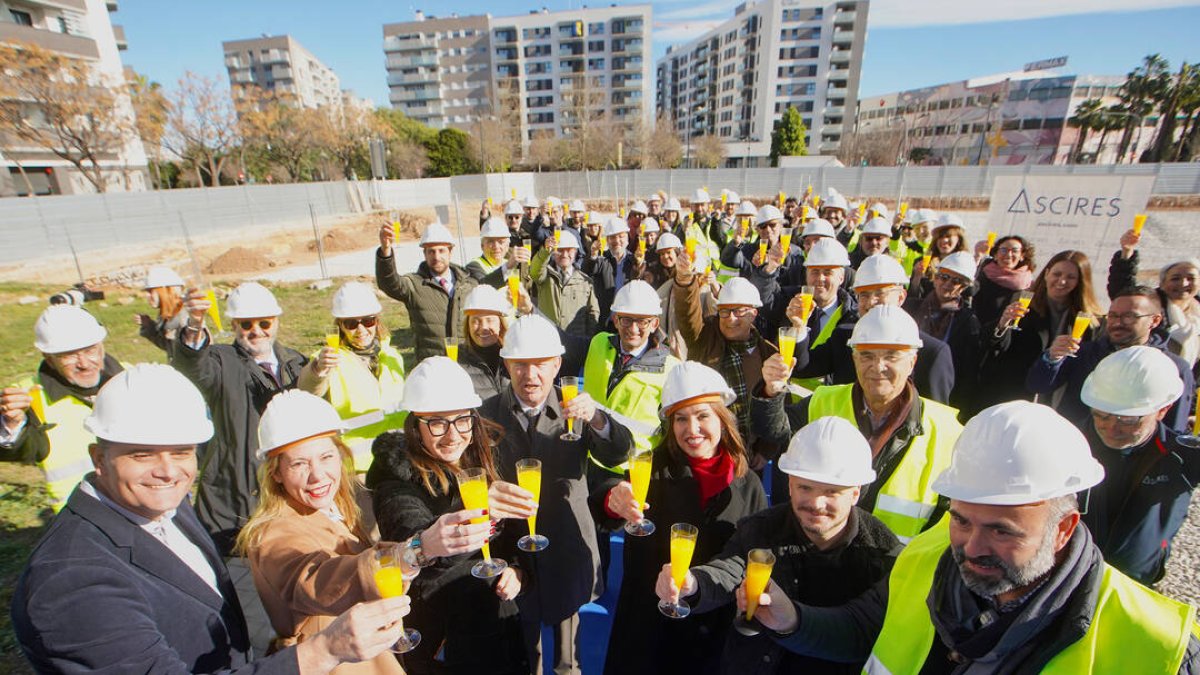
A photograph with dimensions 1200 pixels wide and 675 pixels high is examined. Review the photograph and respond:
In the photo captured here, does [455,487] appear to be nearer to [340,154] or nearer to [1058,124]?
[340,154]

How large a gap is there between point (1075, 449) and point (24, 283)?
24.7 metres

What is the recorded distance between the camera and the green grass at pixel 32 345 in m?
4.52

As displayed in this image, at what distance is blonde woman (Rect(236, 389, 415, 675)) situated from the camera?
203 cm

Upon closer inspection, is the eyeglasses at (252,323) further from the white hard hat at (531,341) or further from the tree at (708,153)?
the tree at (708,153)

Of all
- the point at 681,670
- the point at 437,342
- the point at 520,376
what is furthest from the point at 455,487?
the point at 437,342

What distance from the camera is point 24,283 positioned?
16.8 m

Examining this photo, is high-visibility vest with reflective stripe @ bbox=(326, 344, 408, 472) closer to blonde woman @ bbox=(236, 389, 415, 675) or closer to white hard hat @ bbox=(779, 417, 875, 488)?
blonde woman @ bbox=(236, 389, 415, 675)

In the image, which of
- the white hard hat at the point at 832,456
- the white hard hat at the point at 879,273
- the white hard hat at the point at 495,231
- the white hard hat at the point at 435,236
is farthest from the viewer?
the white hard hat at the point at 495,231

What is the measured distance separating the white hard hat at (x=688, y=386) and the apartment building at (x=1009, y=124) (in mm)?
68025

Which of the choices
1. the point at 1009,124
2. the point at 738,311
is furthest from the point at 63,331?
the point at 1009,124

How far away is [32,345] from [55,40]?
4044cm

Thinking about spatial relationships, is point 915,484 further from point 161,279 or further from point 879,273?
point 161,279

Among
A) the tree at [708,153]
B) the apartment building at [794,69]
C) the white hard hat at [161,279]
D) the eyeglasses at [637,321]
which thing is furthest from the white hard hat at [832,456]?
the apartment building at [794,69]

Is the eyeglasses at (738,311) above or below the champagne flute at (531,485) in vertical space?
above
